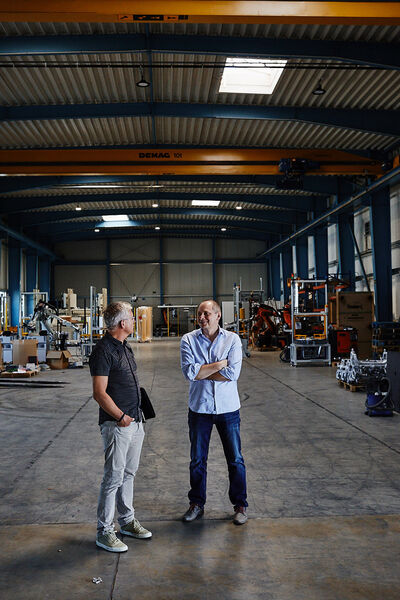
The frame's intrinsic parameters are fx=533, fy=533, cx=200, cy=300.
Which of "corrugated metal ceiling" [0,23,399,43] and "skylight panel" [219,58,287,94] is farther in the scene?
"skylight panel" [219,58,287,94]

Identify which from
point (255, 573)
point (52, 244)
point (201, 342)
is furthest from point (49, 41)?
point (52, 244)

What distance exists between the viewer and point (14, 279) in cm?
2927

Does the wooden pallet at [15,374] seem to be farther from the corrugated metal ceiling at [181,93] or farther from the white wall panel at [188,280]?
the white wall panel at [188,280]

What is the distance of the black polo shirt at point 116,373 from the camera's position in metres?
3.65

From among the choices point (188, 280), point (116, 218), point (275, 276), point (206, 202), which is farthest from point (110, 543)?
point (188, 280)

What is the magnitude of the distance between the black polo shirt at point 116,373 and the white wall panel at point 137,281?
3437 centimetres

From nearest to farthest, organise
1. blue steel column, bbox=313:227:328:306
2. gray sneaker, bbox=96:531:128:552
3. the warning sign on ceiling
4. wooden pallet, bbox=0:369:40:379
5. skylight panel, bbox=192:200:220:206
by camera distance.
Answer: gray sneaker, bbox=96:531:128:552
the warning sign on ceiling
wooden pallet, bbox=0:369:40:379
skylight panel, bbox=192:200:220:206
blue steel column, bbox=313:227:328:306

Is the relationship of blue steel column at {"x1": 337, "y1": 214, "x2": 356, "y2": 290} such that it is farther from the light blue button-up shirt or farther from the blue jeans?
the blue jeans

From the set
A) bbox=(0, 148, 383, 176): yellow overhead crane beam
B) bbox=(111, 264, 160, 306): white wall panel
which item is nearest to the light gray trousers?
bbox=(0, 148, 383, 176): yellow overhead crane beam

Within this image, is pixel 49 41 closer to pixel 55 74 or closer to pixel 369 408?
pixel 55 74

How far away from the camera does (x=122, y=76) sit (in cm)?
1236

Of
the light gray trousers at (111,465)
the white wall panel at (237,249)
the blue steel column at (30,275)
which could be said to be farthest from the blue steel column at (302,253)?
the light gray trousers at (111,465)

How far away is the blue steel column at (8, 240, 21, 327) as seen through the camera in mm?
28984

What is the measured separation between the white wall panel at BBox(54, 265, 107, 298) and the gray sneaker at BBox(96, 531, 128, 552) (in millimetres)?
35044
